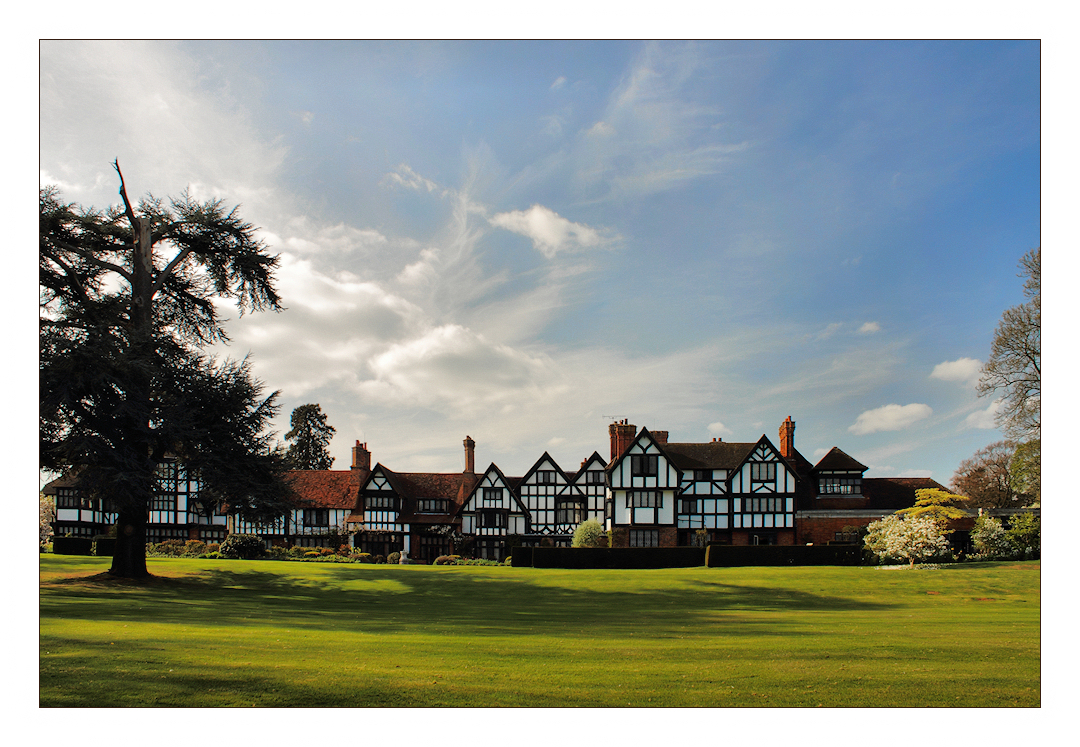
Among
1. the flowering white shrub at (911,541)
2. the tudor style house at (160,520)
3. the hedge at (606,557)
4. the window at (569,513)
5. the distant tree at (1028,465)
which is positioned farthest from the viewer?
the window at (569,513)

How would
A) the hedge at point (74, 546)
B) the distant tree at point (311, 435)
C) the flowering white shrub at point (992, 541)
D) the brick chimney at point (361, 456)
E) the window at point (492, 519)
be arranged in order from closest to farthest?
the flowering white shrub at point (992, 541) → the hedge at point (74, 546) → the window at point (492, 519) → the brick chimney at point (361, 456) → the distant tree at point (311, 435)

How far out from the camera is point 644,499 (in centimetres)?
4066

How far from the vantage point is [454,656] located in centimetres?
1112

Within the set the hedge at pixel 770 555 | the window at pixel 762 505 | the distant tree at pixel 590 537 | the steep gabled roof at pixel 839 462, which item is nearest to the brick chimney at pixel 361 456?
the distant tree at pixel 590 537

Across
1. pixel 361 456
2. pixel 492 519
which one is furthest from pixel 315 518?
pixel 492 519

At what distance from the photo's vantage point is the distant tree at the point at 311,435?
5578 centimetres

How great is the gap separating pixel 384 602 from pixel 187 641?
862cm

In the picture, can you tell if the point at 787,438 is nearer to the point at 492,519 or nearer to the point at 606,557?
the point at 606,557

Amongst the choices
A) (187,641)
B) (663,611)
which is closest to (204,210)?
(187,641)

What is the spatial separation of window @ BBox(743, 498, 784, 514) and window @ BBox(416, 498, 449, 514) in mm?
19056

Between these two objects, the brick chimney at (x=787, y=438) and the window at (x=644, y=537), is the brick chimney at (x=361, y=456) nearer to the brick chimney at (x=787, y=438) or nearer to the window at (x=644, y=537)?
the window at (x=644, y=537)

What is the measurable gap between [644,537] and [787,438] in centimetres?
1079

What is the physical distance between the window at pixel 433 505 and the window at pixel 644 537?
496 inches

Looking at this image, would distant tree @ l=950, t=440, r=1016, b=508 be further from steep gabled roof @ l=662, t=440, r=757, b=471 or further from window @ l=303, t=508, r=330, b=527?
window @ l=303, t=508, r=330, b=527
